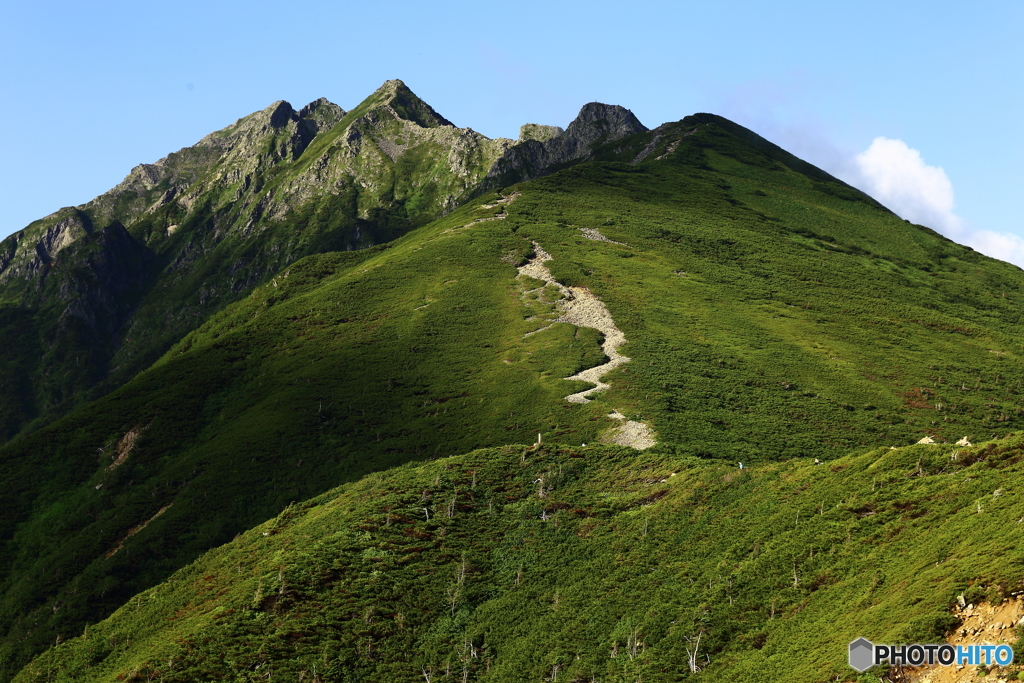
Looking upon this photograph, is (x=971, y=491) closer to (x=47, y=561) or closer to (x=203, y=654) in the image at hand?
(x=203, y=654)

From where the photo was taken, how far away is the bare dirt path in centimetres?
9112

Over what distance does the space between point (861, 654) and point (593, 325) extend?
330 ft

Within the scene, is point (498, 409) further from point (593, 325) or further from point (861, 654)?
point (861, 654)

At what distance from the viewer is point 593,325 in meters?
130

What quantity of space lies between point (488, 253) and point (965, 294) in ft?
346

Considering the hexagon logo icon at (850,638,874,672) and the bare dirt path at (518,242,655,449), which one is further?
the bare dirt path at (518,242,655,449)

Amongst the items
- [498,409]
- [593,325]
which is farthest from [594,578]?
[593,325]

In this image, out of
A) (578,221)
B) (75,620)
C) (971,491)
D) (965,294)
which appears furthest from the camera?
(578,221)

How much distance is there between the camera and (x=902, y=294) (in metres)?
162

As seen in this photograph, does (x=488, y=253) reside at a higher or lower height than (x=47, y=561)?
higher

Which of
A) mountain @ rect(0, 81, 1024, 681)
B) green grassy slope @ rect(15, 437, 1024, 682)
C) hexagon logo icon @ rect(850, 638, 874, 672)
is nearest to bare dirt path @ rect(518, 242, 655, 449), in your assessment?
mountain @ rect(0, 81, 1024, 681)

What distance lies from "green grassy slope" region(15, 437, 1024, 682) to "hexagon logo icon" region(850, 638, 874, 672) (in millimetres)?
936

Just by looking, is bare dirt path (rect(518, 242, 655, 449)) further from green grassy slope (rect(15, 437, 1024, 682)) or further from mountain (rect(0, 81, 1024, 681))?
green grassy slope (rect(15, 437, 1024, 682))

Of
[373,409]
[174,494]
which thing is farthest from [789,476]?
[174,494]
